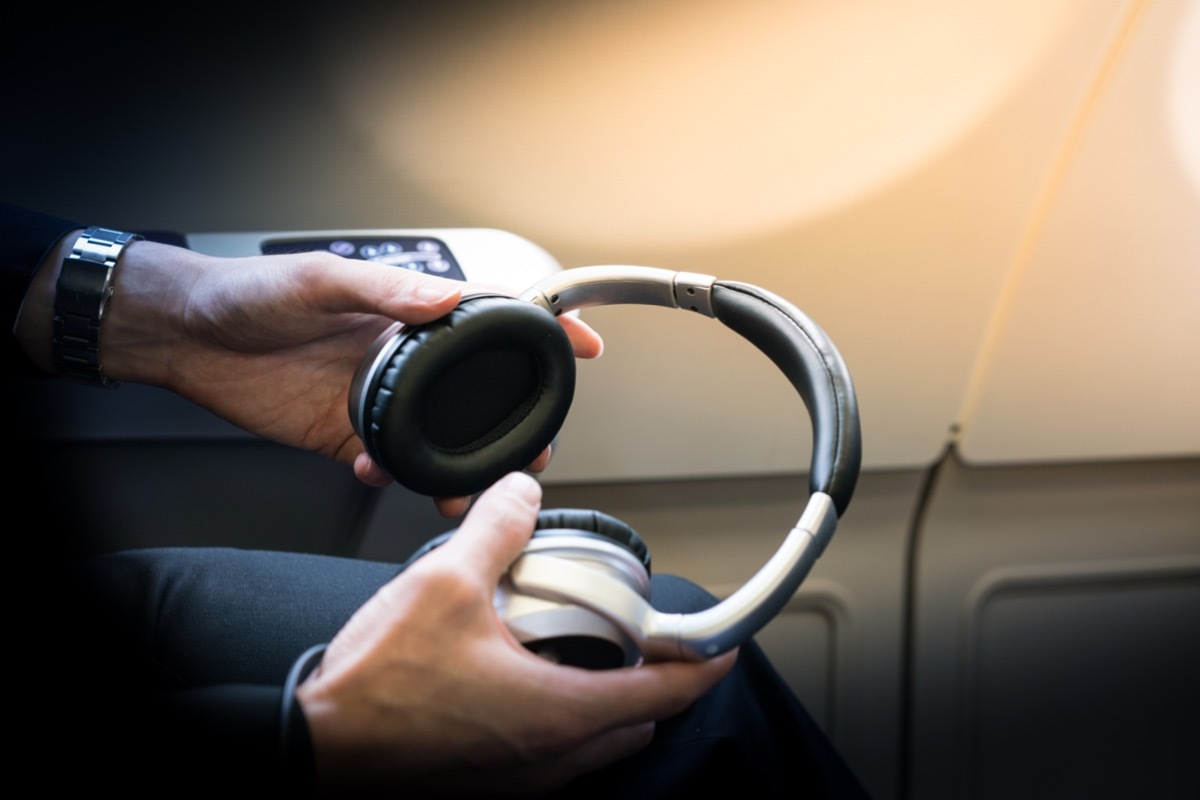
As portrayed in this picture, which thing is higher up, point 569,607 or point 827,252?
point 827,252

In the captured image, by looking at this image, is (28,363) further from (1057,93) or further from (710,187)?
(1057,93)

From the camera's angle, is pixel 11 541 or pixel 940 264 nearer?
pixel 11 541

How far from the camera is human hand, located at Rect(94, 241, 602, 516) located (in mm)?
Result: 732

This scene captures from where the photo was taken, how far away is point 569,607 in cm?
52

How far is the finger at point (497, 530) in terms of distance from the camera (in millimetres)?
515

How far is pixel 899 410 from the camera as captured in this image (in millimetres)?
1095

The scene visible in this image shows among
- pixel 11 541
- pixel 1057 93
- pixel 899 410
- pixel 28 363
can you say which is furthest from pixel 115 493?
pixel 1057 93

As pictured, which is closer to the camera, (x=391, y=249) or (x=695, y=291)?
(x=695, y=291)

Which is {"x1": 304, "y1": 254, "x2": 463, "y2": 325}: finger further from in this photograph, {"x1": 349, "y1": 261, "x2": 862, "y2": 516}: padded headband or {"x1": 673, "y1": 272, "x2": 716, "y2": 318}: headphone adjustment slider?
{"x1": 673, "y1": 272, "x2": 716, "y2": 318}: headphone adjustment slider

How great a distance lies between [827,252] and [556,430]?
45 centimetres

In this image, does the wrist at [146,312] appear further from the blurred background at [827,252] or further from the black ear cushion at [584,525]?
the black ear cushion at [584,525]

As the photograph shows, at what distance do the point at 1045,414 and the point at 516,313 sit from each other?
74cm

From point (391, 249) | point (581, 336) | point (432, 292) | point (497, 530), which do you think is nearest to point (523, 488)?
point (497, 530)

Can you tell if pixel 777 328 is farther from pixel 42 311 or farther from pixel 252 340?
pixel 42 311
